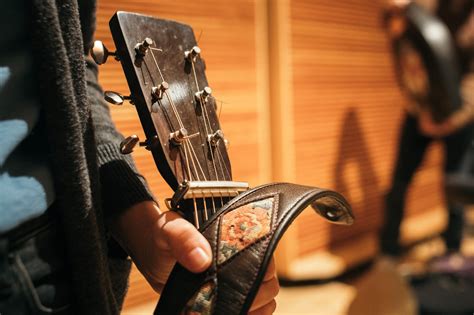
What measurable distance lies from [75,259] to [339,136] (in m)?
1.70

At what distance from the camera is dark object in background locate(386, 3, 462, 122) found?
1534 millimetres

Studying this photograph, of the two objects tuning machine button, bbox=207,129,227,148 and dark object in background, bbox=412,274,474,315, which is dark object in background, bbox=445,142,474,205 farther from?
tuning machine button, bbox=207,129,227,148

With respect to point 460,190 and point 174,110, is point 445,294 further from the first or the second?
point 174,110

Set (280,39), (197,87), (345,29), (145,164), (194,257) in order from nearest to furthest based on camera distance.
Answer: (194,257), (197,87), (145,164), (280,39), (345,29)

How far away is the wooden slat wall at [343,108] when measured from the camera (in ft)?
6.07

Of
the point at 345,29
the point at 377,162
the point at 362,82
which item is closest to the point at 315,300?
the point at 377,162

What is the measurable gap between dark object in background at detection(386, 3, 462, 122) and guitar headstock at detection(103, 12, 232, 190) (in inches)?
46.7

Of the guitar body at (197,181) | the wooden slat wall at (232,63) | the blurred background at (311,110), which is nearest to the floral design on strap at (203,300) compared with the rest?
the guitar body at (197,181)

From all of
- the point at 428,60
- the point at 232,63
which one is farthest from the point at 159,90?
the point at 428,60

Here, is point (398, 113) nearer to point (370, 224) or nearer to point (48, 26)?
point (370, 224)

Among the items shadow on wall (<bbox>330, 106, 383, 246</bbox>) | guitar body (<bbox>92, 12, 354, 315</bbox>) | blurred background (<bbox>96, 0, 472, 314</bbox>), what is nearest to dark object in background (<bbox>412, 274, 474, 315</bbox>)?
blurred background (<bbox>96, 0, 472, 314</bbox>)

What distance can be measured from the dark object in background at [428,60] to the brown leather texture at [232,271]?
1.30 metres

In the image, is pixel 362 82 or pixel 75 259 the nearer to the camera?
pixel 75 259

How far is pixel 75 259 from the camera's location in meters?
0.45
